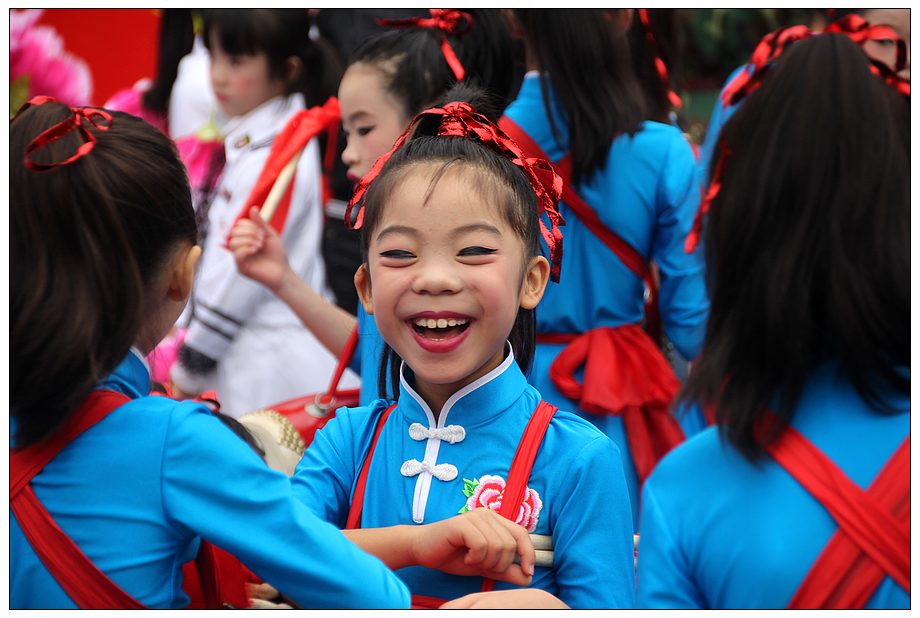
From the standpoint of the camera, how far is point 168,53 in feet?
17.6

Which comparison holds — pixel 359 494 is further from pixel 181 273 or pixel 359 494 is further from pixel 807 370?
pixel 807 370

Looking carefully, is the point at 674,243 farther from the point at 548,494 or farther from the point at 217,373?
the point at 217,373

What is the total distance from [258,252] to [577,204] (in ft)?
2.89

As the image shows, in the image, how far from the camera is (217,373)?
423 centimetres

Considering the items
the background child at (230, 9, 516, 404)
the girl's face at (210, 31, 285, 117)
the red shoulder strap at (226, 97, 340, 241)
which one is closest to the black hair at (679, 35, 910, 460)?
the background child at (230, 9, 516, 404)

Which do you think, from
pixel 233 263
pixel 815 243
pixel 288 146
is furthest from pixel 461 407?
pixel 233 263

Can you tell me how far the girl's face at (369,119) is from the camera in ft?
9.78

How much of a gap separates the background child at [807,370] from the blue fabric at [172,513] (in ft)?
1.48

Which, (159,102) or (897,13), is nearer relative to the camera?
(897,13)

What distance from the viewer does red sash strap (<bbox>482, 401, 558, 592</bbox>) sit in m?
1.94

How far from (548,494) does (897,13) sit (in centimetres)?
193

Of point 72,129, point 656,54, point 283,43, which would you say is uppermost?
point 656,54

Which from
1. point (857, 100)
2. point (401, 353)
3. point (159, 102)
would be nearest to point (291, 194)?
point (159, 102)

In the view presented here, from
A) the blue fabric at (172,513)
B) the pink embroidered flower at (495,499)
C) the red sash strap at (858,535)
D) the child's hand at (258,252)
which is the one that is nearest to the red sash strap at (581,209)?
the child's hand at (258,252)
